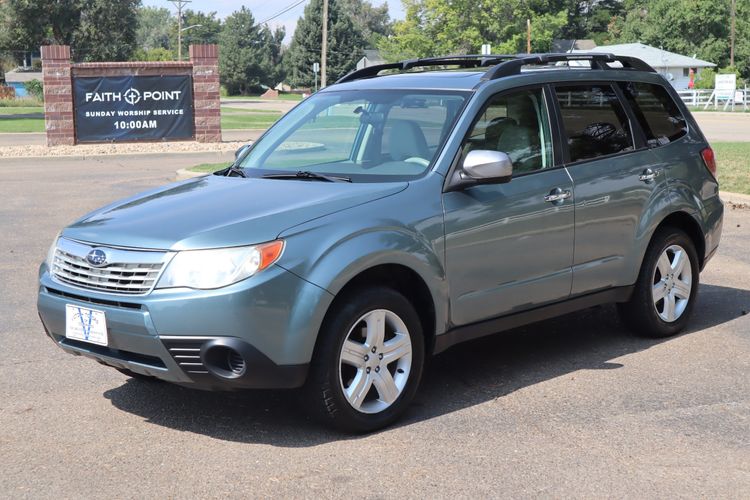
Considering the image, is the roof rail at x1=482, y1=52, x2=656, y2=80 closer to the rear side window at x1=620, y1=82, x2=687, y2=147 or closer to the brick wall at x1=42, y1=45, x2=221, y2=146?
the rear side window at x1=620, y1=82, x2=687, y2=147

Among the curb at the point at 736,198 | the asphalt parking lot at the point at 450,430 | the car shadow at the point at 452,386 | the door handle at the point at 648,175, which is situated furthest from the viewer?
the curb at the point at 736,198

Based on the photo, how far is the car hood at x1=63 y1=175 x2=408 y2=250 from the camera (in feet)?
15.3

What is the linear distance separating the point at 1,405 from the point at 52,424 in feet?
1.62

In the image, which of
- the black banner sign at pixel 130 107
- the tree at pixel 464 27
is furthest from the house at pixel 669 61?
the black banner sign at pixel 130 107

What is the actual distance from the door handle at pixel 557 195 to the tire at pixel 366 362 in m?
1.26

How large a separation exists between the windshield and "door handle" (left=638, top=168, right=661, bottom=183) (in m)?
1.52

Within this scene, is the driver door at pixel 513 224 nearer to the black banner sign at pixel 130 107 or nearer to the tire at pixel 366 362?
the tire at pixel 366 362

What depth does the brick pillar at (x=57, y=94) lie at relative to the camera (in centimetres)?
2473

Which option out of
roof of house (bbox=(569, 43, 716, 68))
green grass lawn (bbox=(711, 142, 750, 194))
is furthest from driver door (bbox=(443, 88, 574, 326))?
roof of house (bbox=(569, 43, 716, 68))

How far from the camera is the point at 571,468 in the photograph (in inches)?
179

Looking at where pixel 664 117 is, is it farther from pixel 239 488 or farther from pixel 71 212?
pixel 71 212

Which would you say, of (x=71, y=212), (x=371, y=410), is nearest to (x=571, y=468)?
(x=371, y=410)

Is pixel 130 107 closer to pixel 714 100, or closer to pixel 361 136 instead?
pixel 361 136

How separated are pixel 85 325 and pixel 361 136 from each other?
78.4 inches
